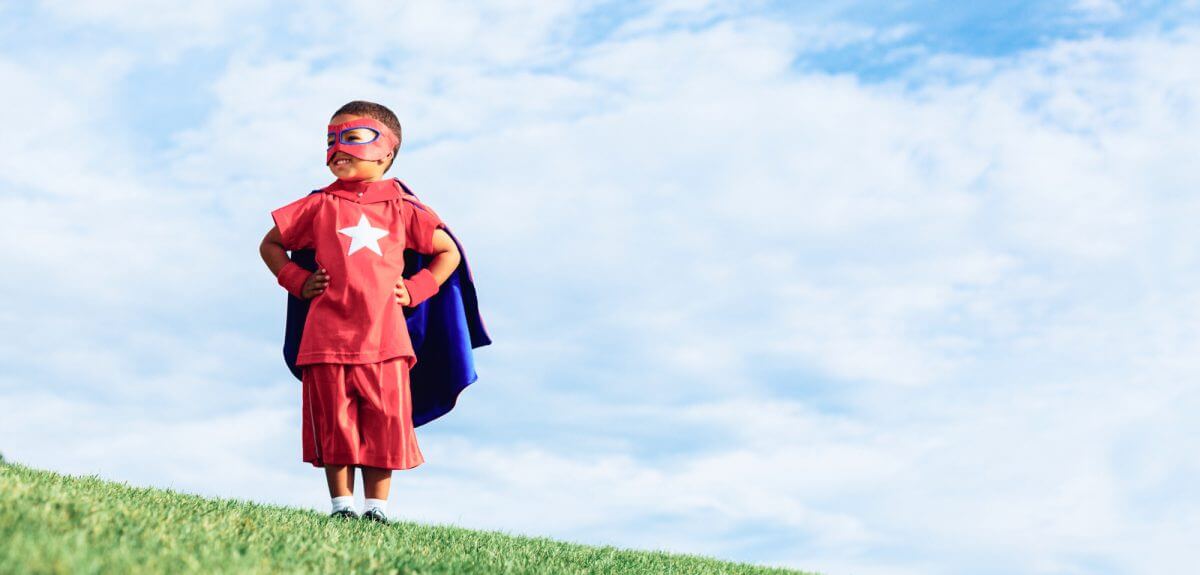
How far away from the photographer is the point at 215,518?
207 inches

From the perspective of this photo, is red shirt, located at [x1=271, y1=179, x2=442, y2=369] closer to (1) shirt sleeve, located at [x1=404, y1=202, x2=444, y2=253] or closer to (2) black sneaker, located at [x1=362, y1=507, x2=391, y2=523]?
(1) shirt sleeve, located at [x1=404, y1=202, x2=444, y2=253]

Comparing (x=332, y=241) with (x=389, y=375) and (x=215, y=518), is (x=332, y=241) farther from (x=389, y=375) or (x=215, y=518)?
(x=215, y=518)

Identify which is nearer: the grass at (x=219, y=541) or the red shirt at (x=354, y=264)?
the grass at (x=219, y=541)

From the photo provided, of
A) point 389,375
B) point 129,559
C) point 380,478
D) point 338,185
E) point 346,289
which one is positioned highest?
point 338,185

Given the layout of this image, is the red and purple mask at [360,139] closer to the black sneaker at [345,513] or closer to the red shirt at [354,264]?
the red shirt at [354,264]

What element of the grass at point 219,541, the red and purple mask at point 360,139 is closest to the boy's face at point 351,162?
the red and purple mask at point 360,139

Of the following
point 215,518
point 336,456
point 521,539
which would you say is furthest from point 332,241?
point 521,539

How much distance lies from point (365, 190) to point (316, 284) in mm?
703

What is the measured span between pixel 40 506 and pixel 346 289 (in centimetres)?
239

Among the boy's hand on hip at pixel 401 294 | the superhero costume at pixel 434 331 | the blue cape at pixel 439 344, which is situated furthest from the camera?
the blue cape at pixel 439 344

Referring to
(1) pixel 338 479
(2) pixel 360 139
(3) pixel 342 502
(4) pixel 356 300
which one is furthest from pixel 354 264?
(3) pixel 342 502

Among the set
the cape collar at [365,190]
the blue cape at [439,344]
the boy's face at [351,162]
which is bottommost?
the blue cape at [439,344]

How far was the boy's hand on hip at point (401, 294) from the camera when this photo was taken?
263 inches

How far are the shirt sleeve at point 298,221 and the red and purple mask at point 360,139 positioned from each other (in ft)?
1.02
